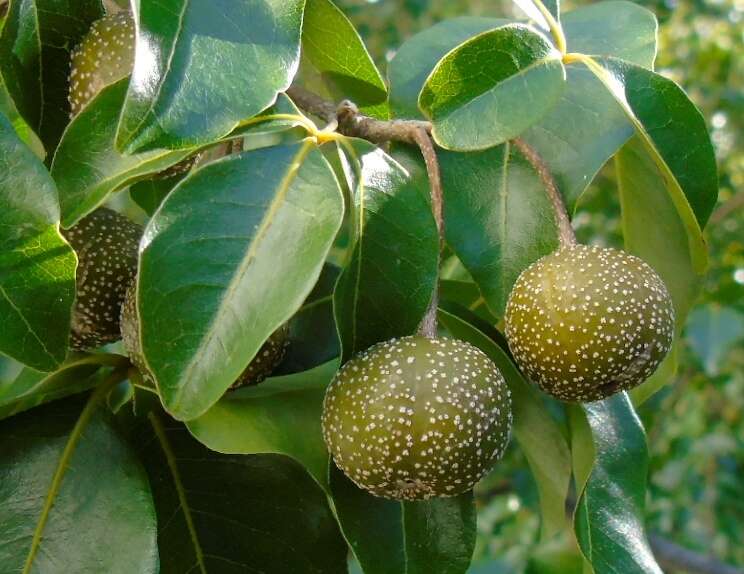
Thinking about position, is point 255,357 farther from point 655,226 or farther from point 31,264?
point 655,226

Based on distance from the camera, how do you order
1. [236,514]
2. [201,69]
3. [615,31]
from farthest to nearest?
[615,31] → [236,514] → [201,69]

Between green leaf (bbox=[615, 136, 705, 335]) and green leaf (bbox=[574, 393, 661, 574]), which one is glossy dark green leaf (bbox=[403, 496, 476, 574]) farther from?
green leaf (bbox=[615, 136, 705, 335])

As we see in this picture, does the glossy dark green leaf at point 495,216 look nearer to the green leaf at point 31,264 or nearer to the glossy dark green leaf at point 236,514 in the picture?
the glossy dark green leaf at point 236,514

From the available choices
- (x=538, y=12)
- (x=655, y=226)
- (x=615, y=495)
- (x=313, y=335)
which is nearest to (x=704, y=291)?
(x=655, y=226)

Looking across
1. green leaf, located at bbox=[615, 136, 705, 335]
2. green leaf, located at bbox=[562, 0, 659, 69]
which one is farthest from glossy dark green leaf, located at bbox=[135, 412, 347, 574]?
green leaf, located at bbox=[562, 0, 659, 69]

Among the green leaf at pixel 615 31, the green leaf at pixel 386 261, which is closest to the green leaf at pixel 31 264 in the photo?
the green leaf at pixel 386 261

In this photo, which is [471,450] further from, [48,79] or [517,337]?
[48,79]
